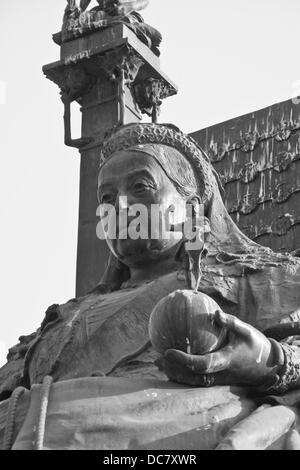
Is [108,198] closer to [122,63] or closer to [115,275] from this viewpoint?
[115,275]

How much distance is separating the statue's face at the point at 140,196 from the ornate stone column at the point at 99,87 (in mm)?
3783

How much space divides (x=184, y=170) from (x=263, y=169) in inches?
149

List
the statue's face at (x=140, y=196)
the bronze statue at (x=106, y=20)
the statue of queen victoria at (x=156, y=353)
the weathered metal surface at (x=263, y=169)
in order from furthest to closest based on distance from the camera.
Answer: the bronze statue at (x=106, y=20), the weathered metal surface at (x=263, y=169), the statue's face at (x=140, y=196), the statue of queen victoria at (x=156, y=353)

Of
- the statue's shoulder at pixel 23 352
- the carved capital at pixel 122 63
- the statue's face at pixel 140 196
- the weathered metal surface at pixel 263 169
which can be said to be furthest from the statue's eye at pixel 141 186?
the carved capital at pixel 122 63

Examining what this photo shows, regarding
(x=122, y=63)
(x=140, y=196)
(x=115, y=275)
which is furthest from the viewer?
(x=122, y=63)

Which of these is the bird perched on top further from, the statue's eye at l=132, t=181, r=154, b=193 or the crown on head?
the statue's eye at l=132, t=181, r=154, b=193

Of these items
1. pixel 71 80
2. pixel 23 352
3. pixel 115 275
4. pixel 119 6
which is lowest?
pixel 23 352

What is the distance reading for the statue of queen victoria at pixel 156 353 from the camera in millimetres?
9125

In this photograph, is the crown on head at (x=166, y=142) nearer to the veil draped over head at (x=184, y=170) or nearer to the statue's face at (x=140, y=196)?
the veil draped over head at (x=184, y=170)

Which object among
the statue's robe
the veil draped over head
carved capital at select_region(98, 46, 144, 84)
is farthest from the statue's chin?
carved capital at select_region(98, 46, 144, 84)

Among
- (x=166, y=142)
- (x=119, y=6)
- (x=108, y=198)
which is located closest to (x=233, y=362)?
(x=108, y=198)

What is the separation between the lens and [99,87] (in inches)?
640

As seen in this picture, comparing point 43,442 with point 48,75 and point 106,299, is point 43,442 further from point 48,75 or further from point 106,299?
point 48,75
